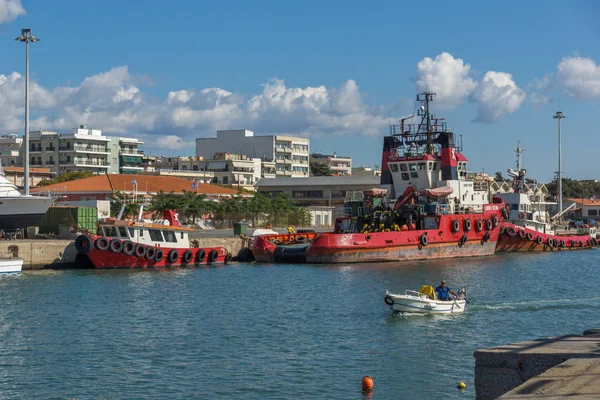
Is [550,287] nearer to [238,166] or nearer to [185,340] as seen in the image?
[185,340]

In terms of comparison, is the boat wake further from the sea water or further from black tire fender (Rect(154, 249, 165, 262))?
black tire fender (Rect(154, 249, 165, 262))

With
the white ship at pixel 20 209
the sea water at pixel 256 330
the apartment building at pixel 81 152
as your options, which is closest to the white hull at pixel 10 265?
the sea water at pixel 256 330

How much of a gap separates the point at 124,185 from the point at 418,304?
189 ft

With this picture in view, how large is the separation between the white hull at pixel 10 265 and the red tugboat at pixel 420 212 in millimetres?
16444

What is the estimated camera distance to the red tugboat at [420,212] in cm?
5191

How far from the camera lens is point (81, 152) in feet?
387

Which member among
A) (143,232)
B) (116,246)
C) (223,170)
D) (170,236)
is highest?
(223,170)

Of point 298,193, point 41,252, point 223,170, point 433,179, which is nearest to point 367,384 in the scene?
point 41,252

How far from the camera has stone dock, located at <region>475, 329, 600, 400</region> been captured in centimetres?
1244

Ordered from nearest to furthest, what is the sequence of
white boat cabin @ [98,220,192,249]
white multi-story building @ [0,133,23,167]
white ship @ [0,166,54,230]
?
white boat cabin @ [98,220,192,249]
white ship @ [0,166,54,230]
white multi-story building @ [0,133,23,167]

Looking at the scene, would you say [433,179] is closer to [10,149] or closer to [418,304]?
[418,304]

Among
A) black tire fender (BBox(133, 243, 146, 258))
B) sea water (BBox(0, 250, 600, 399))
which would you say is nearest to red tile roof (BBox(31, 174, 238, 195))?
black tire fender (BBox(133, 243, 146, 258))

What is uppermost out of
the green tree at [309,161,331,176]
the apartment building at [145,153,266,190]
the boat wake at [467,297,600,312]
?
the green tree at [309,161,331,176]

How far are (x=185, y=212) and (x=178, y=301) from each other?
4349 centimetres
